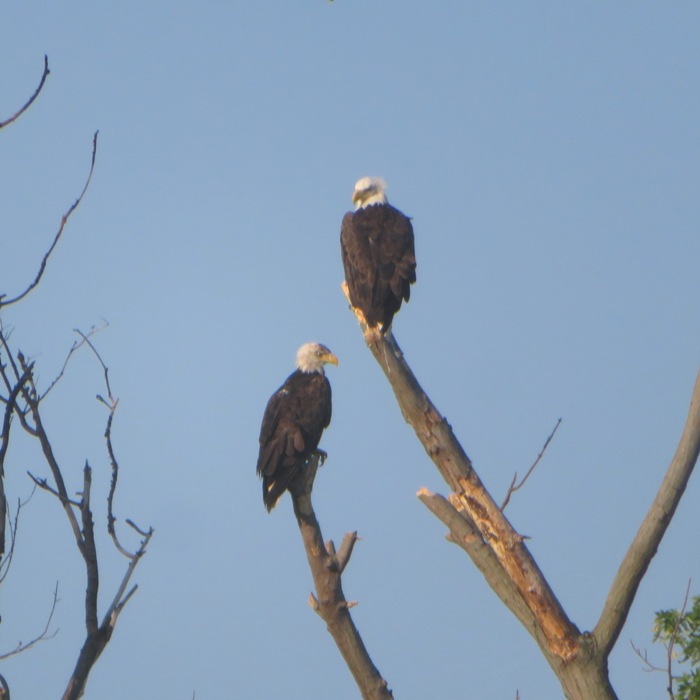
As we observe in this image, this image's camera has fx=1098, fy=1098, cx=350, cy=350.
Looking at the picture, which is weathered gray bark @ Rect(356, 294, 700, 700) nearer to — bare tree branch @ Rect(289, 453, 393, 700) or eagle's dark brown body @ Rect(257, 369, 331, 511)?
bare tree branch @ Rect(289, 453, 393, 700)

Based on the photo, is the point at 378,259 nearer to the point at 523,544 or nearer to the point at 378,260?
the point at 378,260

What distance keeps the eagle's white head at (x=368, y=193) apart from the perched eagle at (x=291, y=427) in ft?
5.36

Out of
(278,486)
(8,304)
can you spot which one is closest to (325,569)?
(278,486)

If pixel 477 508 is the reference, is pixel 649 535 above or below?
below

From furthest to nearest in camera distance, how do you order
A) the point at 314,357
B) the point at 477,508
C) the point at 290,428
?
the point at 314,357 < the point at 290,428 < the point at 477,508

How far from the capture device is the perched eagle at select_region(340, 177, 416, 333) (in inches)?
314

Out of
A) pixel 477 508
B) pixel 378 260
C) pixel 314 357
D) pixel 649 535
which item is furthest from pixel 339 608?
pixel 314 357

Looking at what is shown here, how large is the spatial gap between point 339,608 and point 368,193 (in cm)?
486

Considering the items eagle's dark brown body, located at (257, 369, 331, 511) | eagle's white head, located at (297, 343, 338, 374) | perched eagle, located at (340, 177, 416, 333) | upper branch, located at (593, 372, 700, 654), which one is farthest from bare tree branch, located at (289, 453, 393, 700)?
eagle's white head, located at (297, 343, 338, 374)

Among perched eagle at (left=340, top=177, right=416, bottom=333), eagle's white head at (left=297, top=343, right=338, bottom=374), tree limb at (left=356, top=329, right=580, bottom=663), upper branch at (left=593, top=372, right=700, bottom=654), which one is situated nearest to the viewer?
upper branch at (left=593, top=372, right=700, bottom=654)

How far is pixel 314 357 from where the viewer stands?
9867 mm

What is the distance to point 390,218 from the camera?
914cm

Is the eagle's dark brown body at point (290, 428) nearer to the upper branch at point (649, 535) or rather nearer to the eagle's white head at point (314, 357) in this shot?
the eagle's white head at point (314, 357)

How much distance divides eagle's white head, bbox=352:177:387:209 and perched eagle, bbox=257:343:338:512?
1.64 metres
